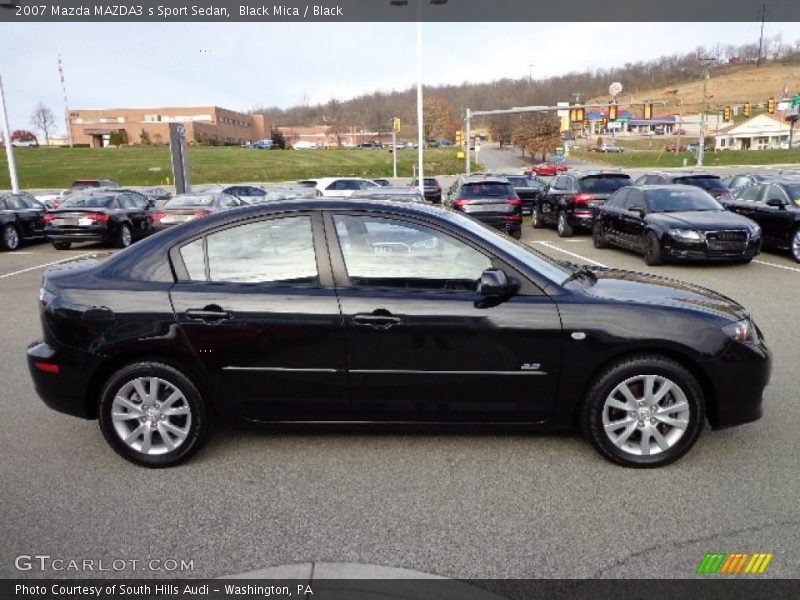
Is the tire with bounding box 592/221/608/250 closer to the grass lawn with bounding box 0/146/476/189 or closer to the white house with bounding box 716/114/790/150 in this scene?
the grass lawn with bounding box 0/146/476/189

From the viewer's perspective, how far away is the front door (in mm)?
3600

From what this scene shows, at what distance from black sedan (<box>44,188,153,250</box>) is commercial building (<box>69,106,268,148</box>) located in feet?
313

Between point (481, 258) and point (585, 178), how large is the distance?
544 inches

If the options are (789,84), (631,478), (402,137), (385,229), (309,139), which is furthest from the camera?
(309,139)

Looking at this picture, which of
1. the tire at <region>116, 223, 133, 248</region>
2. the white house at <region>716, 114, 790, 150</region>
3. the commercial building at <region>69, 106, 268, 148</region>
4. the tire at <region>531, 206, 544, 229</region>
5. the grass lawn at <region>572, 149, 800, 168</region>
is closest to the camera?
the tire at <region>116, 223, 133, 248</region>

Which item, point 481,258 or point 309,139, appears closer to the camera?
point 481,258

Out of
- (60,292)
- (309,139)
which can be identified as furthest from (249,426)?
(309,139)

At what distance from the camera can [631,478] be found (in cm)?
357

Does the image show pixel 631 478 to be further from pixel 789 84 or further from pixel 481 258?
pixel 789 84

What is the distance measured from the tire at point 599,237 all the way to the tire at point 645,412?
34.4 feet

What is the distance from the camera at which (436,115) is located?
92.3 metres

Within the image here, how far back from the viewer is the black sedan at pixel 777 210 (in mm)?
11453

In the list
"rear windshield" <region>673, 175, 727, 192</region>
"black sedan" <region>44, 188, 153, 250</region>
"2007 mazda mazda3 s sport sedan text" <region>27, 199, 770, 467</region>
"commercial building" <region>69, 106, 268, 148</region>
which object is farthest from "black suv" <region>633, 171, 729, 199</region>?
"commercial building" <region>69, 106, 268, 148</region>

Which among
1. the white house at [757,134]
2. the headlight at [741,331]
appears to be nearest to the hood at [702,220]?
the headlight at [741,331]
